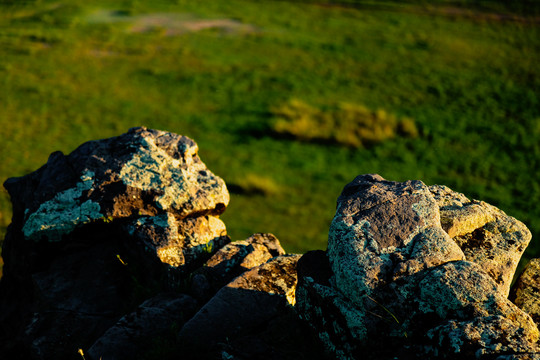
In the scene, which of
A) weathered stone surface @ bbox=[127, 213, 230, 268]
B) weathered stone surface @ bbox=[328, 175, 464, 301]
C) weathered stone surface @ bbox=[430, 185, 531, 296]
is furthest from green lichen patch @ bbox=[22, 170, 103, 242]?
weathered stone surface @ bbox=[430, 185, 531, 296]

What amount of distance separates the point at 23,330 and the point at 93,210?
2.02m

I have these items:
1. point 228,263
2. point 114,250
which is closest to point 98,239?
point 114,250

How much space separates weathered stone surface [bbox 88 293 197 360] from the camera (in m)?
6.42

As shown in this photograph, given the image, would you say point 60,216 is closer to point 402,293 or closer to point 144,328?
A: point 144,328

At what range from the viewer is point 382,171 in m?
18.6

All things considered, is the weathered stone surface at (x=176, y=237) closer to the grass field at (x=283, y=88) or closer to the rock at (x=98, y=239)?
the rock at (x=98, y=239)

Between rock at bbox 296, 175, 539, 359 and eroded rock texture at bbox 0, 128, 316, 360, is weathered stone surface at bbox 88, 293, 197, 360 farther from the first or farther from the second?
rock at bbox 296, 175, 539, 359

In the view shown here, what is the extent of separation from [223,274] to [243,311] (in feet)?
3.81

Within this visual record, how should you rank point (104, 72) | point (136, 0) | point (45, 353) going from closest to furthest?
point (45, 353)
point (104, 72)
point (136, 0)

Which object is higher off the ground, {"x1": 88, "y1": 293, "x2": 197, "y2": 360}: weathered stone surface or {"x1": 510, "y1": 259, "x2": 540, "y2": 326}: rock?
{"x1": 510, "y1": 259, "x2": 540, "y2": 326}: rock

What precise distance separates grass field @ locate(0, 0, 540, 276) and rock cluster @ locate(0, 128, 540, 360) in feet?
20.2

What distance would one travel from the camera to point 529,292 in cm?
636

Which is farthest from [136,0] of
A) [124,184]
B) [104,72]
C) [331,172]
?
[124,184]

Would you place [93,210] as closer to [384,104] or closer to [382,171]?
[382,171]
